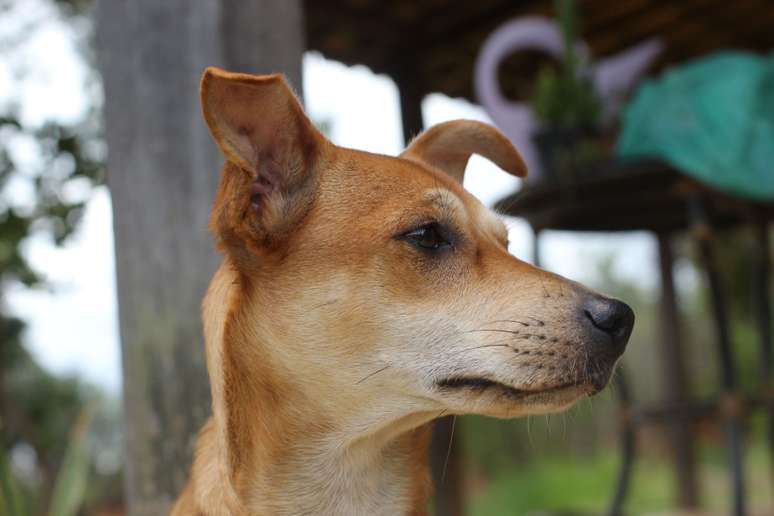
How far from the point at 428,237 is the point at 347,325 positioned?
270 mm

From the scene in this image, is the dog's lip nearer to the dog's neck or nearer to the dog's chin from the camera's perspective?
the dog's chin

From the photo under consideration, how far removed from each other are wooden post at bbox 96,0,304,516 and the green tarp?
173cm

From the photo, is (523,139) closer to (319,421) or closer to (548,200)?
(548,200)

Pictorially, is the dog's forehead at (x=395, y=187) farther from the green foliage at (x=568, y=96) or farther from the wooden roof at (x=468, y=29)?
the wooden roof at (x=468, y=29)

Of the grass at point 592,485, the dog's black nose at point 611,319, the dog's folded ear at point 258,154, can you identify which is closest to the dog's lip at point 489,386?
the dog's black nose at point 611,319

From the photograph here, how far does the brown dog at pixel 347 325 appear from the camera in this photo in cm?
159

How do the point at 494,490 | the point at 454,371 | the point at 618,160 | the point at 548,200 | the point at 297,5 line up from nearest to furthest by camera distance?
the point at 454,371 → the point at 297,5 → the point at 618,160 → the point at 548,200 → the point at 494,490

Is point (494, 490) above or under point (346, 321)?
under

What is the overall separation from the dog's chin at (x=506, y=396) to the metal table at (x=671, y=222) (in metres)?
1.14

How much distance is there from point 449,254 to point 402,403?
13.5 inches

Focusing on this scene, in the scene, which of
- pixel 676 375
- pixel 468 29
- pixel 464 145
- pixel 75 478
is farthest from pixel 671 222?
pixel 75 478

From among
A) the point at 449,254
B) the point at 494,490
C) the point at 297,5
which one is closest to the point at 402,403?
the point at 449,254

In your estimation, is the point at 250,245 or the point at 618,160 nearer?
the point at 250,245

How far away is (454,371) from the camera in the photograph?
1.61 m
